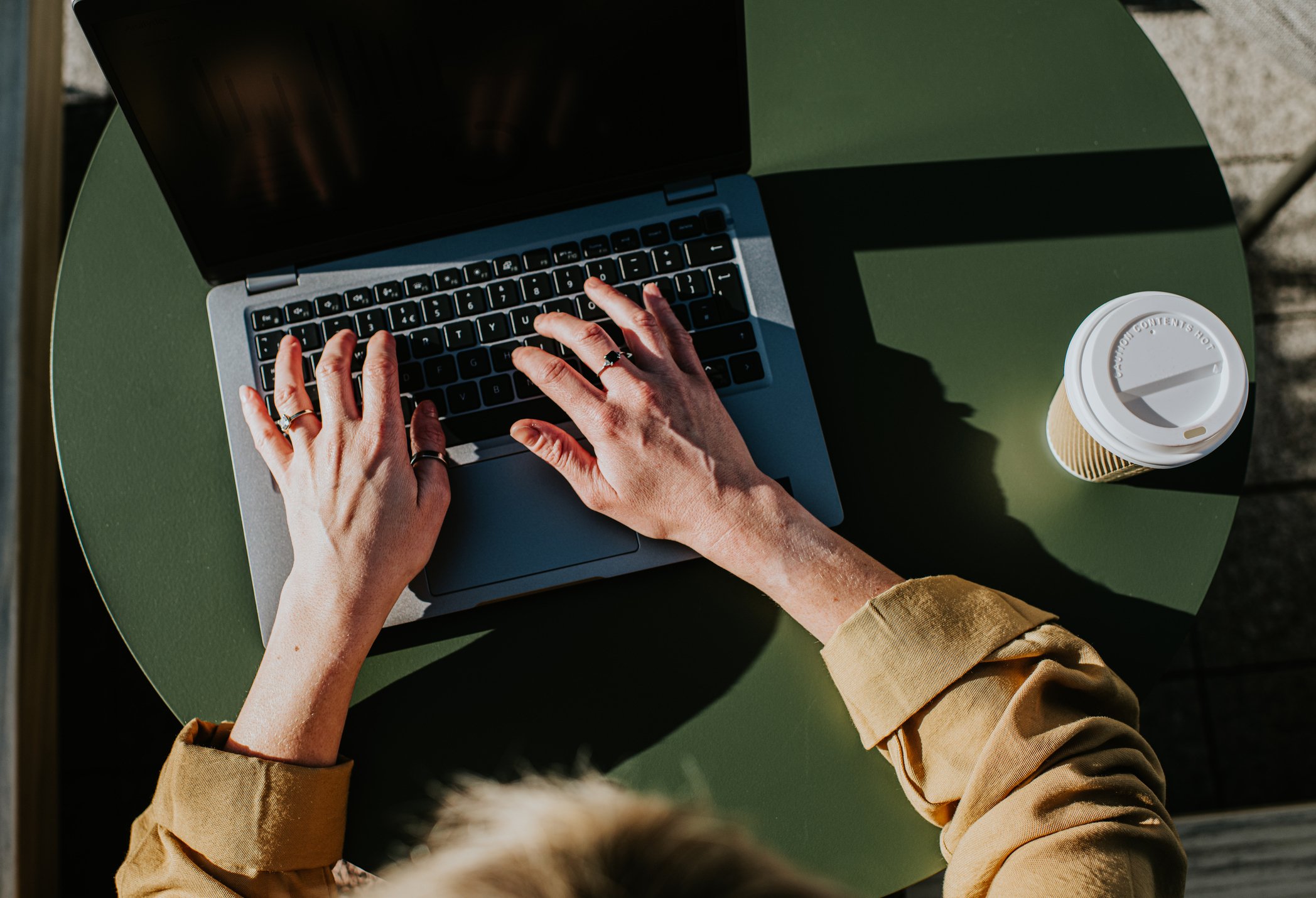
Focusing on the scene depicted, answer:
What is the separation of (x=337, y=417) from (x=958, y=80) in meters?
0.72

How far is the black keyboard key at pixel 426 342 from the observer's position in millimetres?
820

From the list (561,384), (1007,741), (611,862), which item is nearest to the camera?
(611,862)

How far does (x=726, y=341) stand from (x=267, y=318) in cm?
45

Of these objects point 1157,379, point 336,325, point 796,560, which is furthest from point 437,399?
point 1157,379

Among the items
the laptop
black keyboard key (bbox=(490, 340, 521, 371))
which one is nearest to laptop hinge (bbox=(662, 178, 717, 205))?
the laptop

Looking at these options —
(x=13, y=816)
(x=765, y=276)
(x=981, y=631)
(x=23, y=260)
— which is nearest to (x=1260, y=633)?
(x=981, y=631)

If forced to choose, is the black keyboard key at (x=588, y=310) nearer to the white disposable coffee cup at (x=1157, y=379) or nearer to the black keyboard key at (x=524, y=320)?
the black keyboard key at (x=524, y=320)

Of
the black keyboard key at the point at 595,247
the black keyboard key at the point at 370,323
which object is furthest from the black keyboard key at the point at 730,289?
the black keyboard key at the point at 370,323

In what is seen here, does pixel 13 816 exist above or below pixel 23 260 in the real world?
below

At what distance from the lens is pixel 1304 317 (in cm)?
155

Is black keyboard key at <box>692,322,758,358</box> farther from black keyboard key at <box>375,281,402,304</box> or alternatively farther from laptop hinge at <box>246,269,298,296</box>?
laptop hinge at <box>246,269,298,296</box>

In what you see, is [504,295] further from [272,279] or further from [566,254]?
[272,279]

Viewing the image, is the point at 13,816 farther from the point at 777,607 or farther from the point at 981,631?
the point at 981,631

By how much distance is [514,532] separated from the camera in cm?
78
